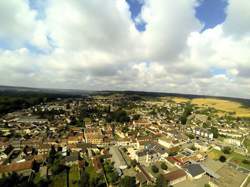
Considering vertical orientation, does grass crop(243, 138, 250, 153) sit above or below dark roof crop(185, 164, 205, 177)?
below

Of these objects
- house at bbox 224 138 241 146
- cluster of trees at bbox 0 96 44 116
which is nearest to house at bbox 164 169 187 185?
house at bbox 224 138 241 146

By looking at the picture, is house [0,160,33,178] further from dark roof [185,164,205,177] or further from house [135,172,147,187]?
dark roof [185,164,205,177]

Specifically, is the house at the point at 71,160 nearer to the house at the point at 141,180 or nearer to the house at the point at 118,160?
the house at the point at 118,160

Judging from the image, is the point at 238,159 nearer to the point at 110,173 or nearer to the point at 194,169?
the point at 194,169

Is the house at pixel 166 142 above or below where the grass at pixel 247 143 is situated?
above

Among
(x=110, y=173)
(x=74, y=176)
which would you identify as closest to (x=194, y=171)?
(x=110, y=173)

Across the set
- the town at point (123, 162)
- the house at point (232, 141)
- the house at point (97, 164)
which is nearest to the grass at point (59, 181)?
the town at point (123, 162)
